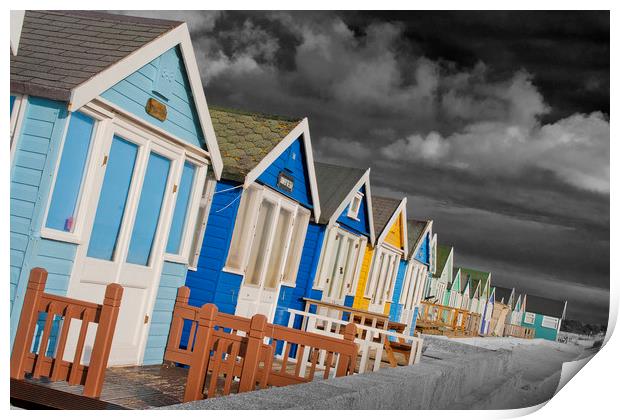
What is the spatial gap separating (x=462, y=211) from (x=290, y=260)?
307cm

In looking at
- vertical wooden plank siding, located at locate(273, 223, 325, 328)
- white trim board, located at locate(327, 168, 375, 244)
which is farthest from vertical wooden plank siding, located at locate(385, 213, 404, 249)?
vertical wooden plank siding, located at locate(273, 223, 325, 328)

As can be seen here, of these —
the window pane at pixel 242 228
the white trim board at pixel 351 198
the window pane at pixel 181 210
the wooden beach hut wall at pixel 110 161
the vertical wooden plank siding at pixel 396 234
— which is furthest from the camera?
the vertical wooden plank siding at pixel 396 234

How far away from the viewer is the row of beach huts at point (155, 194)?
16.0 ft

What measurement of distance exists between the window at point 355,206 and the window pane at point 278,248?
7.81ft

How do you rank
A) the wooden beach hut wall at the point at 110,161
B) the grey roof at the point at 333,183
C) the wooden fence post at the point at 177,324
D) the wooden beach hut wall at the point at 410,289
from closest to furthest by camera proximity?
the wooden beach hut wall at the point at 110,161 < the wooden fence post at the point at 177,324 < the grey roof at the point at 333,183 < the wooden beach hut wall at the point at 410,289

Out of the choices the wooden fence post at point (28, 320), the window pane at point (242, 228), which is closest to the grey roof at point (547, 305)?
the window pane at point (242, 228)

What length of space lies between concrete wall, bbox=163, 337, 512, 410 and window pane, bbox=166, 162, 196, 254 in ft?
8.01

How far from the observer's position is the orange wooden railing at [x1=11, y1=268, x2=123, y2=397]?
15.9 ft

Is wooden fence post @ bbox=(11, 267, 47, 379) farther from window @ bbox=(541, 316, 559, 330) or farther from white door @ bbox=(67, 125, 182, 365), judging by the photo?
window @ bbox=(541, 316, 559, 330)

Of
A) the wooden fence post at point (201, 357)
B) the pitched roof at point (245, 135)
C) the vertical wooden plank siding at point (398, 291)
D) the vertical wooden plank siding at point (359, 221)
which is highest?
the pitched roof at point (245, 135)

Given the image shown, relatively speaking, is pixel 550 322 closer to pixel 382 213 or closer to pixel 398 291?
pixel 382 213

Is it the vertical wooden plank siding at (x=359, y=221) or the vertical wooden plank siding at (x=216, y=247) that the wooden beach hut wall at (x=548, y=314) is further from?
the vertical wooden plank siding at (x=216, y=247)
